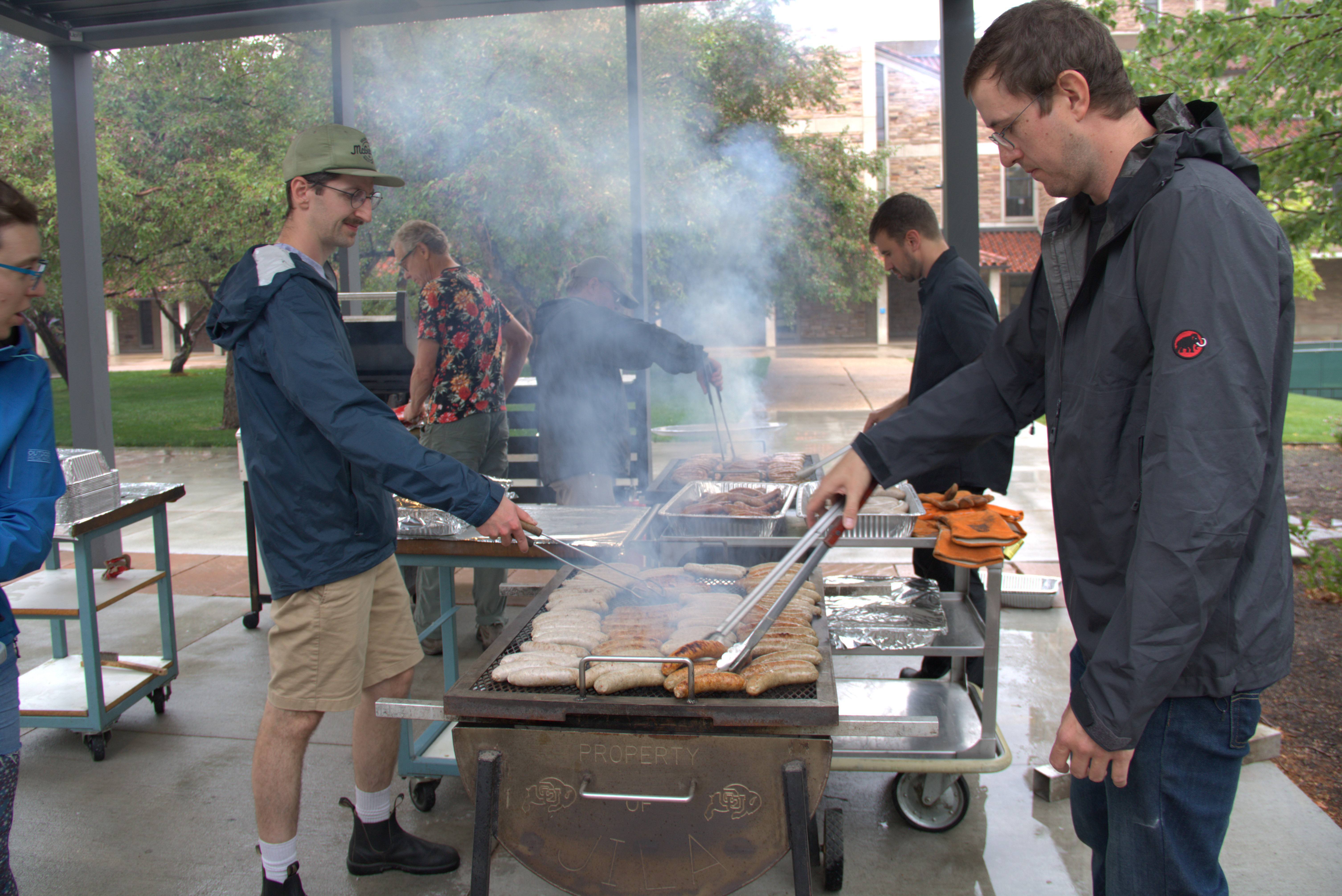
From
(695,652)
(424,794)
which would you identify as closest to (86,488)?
(424,794)

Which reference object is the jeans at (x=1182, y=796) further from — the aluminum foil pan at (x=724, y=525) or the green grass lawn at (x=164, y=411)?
the green grass lawn at (x=164, y=411)

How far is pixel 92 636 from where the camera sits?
3.59m

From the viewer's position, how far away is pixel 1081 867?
2.91 m

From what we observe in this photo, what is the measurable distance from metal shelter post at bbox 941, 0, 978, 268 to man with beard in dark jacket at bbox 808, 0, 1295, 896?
302cm

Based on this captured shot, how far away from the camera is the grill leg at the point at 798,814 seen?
1969 mm

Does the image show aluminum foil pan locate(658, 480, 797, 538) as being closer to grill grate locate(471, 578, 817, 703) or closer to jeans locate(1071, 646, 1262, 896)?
grill grate locate(471, 578, 817, 703)

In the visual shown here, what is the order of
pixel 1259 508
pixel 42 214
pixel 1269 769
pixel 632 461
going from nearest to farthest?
pixel 1259 508
pixel 1269 769
pixel 632 461
pixel 42 214

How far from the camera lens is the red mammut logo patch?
134 cm

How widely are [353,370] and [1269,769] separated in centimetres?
371

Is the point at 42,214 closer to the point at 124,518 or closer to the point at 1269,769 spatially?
the point at 124,518

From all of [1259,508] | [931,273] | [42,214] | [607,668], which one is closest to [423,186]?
[42,214]

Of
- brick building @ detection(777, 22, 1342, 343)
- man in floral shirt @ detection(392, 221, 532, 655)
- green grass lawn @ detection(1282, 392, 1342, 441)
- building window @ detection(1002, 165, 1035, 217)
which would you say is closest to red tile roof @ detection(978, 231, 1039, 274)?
brick building @ detection(777, 22, 1342, 343)

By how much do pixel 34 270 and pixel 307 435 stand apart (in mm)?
798

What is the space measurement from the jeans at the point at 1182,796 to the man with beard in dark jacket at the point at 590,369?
11.7 feet
